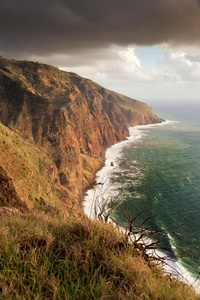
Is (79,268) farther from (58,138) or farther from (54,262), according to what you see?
(58,138)

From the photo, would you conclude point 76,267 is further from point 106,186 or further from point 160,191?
point 106,186

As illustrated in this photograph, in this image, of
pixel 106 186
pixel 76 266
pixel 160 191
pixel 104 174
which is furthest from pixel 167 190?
pixel 76 266

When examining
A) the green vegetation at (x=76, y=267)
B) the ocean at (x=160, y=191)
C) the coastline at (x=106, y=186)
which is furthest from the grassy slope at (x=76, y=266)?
the coastline at (x=106, y=186)

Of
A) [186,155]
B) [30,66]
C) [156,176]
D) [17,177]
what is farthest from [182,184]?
[30,66]

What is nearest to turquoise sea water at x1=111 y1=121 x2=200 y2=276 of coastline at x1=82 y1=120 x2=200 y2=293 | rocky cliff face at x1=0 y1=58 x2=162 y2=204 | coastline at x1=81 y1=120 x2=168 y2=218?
coastline at x1=82 y1=120 x2=200 y2=293

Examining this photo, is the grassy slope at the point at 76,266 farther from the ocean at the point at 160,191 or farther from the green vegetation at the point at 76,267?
the ocean at the point at 160,191
